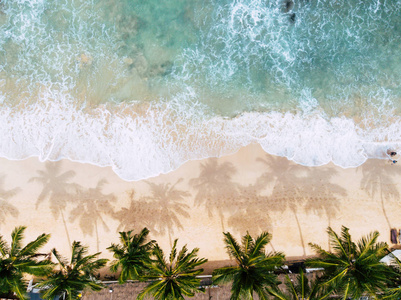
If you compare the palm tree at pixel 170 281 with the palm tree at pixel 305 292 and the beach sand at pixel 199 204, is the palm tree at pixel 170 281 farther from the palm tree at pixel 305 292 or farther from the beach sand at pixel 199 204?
the palm tree at pixel 305 292

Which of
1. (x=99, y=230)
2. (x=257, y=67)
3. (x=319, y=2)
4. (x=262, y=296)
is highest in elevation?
(x=319, y=2)

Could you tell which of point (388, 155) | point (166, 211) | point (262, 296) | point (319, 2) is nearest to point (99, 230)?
point (166, 211)

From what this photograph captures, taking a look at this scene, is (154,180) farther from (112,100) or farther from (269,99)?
(269,99)

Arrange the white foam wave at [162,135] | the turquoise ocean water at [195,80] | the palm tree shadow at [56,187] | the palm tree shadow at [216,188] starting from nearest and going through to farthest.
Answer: the palm tree shadow at [56,187]
the palm tree shadow at [216,188]
the white foam wave at [162,135]
the turquoise ocean water at [195,80]

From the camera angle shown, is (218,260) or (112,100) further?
(112,100)

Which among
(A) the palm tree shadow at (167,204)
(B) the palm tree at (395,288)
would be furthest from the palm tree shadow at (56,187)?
(B) the palm tree at (395,288)

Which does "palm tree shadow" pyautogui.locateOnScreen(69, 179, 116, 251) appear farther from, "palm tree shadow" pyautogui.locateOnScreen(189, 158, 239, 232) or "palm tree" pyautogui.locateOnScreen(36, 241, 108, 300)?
"palm tree shadow" pyautogui.locateOnScreen(189, 158, 239, 232)
